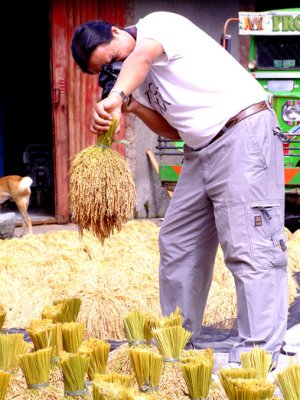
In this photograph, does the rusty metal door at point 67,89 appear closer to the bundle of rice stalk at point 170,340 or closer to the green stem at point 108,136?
the green stem at point 108,136

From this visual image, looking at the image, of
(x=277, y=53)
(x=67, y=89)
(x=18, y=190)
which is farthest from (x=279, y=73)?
(x=18, y=190)

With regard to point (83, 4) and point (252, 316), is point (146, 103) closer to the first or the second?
point (252, 316)

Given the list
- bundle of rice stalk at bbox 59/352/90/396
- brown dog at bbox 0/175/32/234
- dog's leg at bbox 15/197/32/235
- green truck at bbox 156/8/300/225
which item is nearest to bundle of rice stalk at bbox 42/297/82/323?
bundle of rice stalk at bbox 59/352/90/396

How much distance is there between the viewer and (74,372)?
2.84 metres

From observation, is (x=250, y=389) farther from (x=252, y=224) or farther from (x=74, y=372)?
(x=252, y=224)

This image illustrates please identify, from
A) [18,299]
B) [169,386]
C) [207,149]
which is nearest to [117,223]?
[207,149]

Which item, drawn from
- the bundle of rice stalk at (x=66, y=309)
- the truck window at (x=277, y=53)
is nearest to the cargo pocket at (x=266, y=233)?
the bundle of rice stalk at (x=66, y=309)

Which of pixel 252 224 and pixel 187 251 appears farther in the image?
pixel 187 251

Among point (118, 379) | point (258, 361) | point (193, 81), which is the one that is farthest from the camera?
point (193, 81)

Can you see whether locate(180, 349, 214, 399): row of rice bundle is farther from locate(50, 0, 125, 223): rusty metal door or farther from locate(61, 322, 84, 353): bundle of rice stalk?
locate(50, 0, 125, 223): rusty metal door

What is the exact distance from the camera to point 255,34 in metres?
9.10

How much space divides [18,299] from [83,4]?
19.8 ft

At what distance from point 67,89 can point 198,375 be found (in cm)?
793

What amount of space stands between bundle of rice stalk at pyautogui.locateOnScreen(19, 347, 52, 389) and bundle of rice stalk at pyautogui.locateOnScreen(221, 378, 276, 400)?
69 cm
